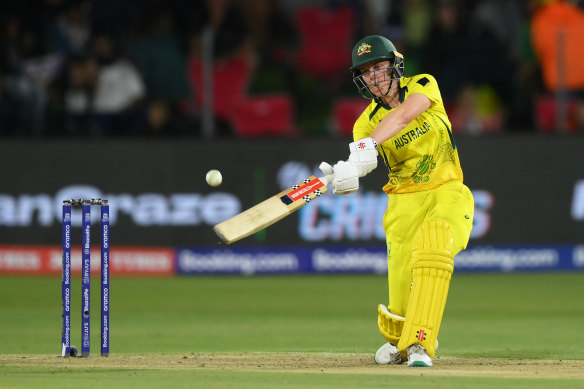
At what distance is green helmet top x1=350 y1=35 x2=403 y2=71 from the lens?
21.1 feet

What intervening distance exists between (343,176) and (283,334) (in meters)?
2.74

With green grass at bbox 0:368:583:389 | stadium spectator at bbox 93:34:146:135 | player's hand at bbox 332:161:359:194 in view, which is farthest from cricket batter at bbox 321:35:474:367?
stadium spectator at bbox 93:34:146:135

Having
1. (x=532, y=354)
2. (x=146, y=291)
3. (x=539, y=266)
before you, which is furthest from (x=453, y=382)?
(x=539, y=266)

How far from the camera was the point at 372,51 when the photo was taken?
6.44 m

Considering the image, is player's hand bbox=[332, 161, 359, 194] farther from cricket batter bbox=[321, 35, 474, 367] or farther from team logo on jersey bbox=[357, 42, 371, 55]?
team logo on jersey bbox=[357, 42, 371, 55]

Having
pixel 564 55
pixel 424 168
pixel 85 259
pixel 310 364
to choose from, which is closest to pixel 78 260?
pixel 564 55

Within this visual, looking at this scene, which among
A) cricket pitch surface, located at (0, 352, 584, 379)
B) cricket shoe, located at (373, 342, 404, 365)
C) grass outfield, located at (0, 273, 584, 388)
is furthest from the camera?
cricket shoe, located at (373, 342, 404, 365)

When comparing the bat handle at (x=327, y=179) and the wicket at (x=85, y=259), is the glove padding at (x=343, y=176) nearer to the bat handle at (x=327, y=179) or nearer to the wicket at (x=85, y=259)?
the bat handle at (x=327, y=179)

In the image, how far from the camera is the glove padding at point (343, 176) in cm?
609

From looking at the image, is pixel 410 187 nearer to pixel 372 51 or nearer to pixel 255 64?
pixel 372 51

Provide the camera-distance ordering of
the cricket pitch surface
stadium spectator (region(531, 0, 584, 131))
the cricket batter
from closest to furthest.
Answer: the cricket pitch surface → the cricket batter → stadium spectator (region(531, 0, 584, 131))

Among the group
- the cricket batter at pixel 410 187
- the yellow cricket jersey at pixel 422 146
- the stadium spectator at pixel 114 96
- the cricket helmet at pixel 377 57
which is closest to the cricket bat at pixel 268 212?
the cricket batter at pixel 410 187

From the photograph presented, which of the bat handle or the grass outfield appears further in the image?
the bat handle

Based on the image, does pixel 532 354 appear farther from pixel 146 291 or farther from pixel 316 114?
pixel 316 114
